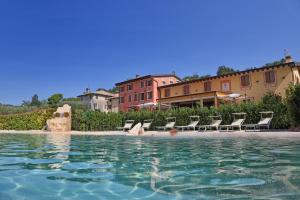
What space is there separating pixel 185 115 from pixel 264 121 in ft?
23.0

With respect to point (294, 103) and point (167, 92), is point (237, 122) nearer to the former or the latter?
point (294, 103)

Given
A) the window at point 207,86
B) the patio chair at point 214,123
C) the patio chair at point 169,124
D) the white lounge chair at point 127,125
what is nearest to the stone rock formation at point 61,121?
the white lounge chair at point 127,125

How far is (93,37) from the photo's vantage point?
1107 inches

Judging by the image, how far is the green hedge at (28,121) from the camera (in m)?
28.8

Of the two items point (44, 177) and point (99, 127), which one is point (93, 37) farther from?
point (44, 177)

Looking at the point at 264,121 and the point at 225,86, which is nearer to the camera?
the point at 264,121

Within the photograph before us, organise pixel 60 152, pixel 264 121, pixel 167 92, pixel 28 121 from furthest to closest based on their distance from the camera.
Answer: pixel 167 92
pixel 28 121
pixel 264 121
pixel 60 152

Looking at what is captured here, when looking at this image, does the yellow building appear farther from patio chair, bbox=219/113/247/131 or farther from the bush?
the bush

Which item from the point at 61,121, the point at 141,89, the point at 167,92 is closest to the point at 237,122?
the point at 61,121

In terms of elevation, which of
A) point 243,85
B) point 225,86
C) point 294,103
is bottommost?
point 294,103

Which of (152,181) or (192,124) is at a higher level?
(192,124)

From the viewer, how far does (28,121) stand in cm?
2908

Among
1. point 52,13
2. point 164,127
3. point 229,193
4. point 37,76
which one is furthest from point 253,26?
point 37,76

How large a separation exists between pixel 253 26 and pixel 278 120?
6.52 metres
